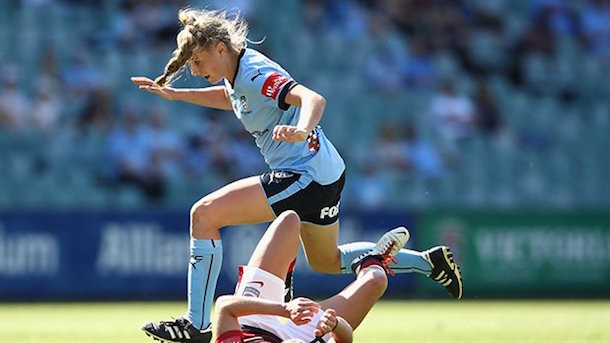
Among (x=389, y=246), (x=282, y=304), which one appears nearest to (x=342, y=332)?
(x=282, y=304)

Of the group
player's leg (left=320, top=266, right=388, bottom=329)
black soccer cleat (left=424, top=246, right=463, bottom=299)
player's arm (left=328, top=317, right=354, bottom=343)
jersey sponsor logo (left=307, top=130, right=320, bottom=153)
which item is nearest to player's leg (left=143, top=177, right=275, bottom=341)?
jersey sponsor logo (left=307, top=130, right=320, bottom=153)

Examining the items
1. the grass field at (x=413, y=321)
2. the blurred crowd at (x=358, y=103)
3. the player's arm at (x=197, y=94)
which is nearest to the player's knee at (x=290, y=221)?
the player's arm at (x=197, y=94)

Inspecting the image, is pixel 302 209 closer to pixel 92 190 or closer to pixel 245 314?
pixel 245 314

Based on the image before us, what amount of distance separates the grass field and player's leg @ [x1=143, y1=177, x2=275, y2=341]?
1.34 m

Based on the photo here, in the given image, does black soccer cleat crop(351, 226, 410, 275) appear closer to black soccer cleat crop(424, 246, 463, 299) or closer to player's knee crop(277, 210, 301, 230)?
black soccer cleat crop(424, 246, 463, 299)

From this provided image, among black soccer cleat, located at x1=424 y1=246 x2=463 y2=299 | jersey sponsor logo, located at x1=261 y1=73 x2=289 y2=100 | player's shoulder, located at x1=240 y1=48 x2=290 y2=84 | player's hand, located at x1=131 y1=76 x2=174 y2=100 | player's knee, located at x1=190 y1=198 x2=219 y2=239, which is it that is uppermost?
player's shoulder, located at x1=240 y1=48 x2=290 y2=84

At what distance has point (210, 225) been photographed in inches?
289

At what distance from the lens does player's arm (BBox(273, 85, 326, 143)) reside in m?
6.33

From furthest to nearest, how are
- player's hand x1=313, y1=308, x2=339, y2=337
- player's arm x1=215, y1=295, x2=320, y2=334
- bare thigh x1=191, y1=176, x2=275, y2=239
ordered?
bare thigh x1=191, y1=176, x2=275, y2=239
player's arm x1=215, y1=295, x2=320, y2=334
player's hand x1=313, y1=308, x2=339, y2=337

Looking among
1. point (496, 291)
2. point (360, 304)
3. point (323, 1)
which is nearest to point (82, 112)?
point (323, 1)

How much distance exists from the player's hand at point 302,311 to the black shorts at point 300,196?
61.7 inches

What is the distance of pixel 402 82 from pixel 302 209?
31.4 feet

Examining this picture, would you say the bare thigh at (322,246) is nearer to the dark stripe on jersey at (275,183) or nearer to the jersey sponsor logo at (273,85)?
the dark stripe on jersey at (275,183)

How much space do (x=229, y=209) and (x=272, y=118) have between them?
610 millimetres
